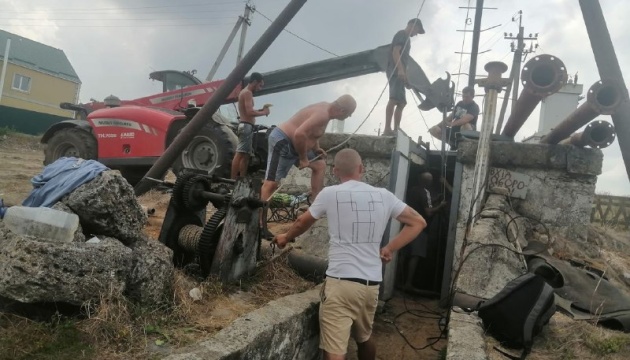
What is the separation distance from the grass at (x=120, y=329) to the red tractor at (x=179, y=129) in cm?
389

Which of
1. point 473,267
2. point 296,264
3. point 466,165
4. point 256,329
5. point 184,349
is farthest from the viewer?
point 466,165

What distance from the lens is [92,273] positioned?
96.6 inches

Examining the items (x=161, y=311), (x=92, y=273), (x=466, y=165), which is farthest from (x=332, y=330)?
(x=466, y=165)

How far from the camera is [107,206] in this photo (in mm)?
2836

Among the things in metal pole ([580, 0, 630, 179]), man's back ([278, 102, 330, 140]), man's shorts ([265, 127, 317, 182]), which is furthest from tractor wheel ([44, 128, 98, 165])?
metal pole ([580, 0, 630, 179])

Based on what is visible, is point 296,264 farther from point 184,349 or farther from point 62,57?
point 62,57

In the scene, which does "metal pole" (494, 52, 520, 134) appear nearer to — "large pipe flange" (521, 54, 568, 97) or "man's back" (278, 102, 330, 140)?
"large pipe flange" (521, 54, 568, 97)

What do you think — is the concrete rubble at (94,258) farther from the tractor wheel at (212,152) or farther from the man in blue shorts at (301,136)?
the tractor wheel at (212,152)

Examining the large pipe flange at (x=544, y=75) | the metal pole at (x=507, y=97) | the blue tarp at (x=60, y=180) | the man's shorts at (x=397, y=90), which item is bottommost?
the blue tarp at (x=60, y=180)

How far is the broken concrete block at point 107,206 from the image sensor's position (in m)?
2.79

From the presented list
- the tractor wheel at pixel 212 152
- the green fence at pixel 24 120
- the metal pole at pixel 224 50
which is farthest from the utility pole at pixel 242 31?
the tractor wheel at pixel 212 152

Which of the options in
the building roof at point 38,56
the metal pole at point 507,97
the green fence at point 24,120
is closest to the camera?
the metal pole at point 507,97

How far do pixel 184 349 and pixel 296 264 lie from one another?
253cm

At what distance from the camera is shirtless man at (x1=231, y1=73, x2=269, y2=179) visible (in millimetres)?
5977
